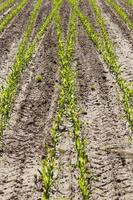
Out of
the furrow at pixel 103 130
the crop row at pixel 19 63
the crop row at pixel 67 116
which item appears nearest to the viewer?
the crop row at pixel 67 116

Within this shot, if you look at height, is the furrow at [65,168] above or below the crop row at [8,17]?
above

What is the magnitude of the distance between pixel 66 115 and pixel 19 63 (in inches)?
191

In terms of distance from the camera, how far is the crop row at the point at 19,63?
10742mm

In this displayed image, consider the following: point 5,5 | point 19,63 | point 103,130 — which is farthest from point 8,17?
point 103,130

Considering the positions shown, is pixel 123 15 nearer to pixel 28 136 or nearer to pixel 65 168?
pixel 28 136

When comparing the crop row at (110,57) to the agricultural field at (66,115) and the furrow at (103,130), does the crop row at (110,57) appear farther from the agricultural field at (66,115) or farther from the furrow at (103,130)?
the furrow at (103,130)

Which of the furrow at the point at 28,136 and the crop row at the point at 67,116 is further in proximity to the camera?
the furrow at the point at 28,136

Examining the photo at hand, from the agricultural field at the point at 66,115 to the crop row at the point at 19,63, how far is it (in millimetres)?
34

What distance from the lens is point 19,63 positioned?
14773mm

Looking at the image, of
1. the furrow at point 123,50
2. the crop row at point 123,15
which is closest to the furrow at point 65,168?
the furrow at point 123,50

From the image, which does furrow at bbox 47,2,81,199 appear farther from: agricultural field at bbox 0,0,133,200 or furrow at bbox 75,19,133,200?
furrow at bbox 75,19,133,200

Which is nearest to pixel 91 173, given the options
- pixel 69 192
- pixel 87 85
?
pixel 69 192

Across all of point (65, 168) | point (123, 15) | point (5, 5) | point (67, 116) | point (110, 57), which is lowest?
point (123, 15)

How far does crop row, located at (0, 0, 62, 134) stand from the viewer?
10742mm
